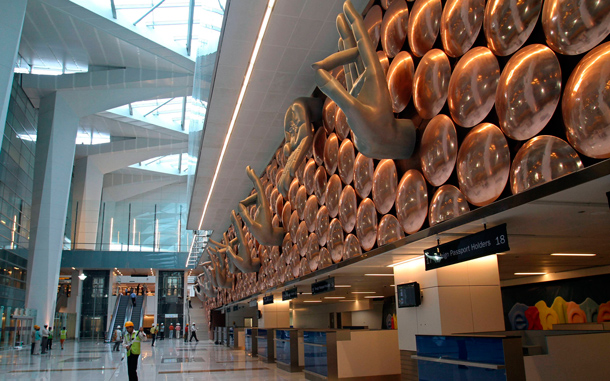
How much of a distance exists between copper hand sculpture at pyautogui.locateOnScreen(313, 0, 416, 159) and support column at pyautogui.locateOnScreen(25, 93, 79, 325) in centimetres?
3013

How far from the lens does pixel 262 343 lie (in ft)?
60.3

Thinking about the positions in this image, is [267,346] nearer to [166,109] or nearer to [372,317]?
[372,317]

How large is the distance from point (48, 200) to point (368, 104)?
31267mm

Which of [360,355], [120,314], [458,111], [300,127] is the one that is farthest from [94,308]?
[458,111]

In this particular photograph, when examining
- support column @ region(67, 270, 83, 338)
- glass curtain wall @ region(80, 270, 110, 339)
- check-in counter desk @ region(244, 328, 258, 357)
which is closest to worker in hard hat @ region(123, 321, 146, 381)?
check-in counter desk @ region(244, 328, 258, 357)

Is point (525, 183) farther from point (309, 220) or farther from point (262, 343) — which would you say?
point (262, 343)

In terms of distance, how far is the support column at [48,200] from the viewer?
3228 centimetres

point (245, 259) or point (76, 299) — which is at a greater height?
point (245, 259)

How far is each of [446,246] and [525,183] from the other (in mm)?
2060

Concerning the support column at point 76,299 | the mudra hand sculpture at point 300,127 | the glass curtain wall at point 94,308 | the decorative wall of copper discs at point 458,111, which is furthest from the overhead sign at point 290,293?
the glass curtain wall at point 94,308

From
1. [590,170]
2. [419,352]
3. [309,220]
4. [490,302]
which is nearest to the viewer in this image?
[590,170]

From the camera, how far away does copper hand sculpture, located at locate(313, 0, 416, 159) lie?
270 inches

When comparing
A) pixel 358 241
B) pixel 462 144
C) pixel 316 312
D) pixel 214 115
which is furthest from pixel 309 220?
pixel 316 312

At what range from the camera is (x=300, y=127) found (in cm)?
1088
